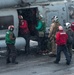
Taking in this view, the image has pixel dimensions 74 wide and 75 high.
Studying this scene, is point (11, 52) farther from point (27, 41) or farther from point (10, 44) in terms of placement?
point (27, 41)

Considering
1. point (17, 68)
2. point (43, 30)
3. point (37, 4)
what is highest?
point (37, 4)

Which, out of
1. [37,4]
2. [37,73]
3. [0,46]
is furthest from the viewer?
[37,4]

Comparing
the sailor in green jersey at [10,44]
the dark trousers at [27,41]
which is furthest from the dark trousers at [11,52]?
the dark trousers at [27,41]

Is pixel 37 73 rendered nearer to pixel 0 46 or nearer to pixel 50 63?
pixel 50 63

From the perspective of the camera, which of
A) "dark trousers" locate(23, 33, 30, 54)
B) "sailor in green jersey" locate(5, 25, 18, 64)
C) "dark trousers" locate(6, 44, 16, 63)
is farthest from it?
"dark trousers" locate(23, 33, 30, 54)

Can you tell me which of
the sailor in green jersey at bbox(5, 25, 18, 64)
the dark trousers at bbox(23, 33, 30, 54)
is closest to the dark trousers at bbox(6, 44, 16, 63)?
the sailor in green jersey at bbox(5, 25, 18, 64)

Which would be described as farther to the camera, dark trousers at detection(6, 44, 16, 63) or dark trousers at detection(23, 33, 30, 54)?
dark trousers at detection(23, 33, 30, 54)

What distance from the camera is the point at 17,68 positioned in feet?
49.5

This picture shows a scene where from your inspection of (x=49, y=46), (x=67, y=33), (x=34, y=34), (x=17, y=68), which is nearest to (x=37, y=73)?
(x=17, y=68)

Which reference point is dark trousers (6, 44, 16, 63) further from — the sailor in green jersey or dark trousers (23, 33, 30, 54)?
dark trousers (23, 33, 30, 54)

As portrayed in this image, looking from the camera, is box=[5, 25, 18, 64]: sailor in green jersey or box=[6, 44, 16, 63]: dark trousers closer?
box=[5, 25, 18, 64]: sailor in green jersey

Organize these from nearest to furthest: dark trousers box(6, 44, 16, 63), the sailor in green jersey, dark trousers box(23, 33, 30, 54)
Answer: the sailor in green jersey < dark trousers box(6, 44, 16, 63) < dark trousers box(23, 33, 30, 54)

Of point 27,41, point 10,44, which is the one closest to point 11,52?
point 10,44

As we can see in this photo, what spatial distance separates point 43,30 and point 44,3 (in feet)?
6.03
